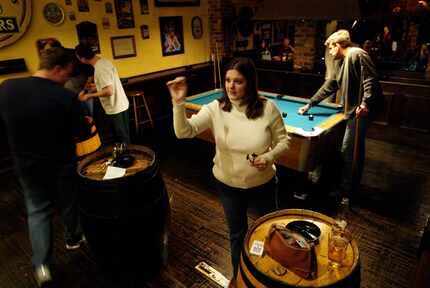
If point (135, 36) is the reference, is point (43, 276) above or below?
below

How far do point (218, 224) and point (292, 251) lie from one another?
1723mm

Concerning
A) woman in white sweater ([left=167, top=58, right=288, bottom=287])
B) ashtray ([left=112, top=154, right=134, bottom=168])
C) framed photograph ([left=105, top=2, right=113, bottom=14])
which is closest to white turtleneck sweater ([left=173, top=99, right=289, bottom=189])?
woman in white sweater ([left=167, top=58, right=288, bottom=287])

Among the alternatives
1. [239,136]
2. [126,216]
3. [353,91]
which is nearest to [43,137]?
[126,216]

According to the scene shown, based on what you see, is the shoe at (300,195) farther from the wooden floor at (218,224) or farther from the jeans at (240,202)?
the jeans at (240,202)

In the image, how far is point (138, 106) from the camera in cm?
558

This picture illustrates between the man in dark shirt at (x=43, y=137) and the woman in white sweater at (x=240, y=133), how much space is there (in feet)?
3.31

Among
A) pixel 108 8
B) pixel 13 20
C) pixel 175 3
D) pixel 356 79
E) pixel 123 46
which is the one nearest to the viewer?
pixel 356 79

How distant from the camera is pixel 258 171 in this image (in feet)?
6.20

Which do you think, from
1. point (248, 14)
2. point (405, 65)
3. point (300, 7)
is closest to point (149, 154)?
point (300, 7)

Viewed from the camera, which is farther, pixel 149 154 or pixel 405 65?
pixel 405 65

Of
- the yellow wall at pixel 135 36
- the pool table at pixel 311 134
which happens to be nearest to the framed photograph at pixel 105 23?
the yellow wall at pixel 135 36

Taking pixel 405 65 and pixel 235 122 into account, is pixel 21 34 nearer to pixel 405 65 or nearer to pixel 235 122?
pixel 235 122

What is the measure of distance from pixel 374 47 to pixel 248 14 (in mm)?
2844

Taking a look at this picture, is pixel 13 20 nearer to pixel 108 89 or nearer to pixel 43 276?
pixel 108 89
